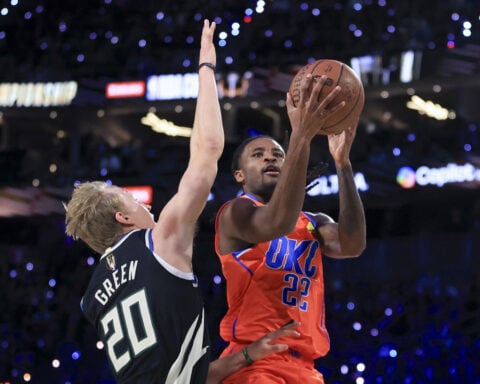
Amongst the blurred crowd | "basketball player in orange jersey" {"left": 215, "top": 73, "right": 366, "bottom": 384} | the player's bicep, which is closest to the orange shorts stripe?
"basketball player in orange jersey" {"left": 215, "top": 73, "right": 366, "bottom": 384}

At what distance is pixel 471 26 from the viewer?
559 inches

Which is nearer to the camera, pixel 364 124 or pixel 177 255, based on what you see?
pixel 177 255

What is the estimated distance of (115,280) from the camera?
121 inches

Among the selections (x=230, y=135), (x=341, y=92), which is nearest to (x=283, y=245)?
(x=341, y=92)

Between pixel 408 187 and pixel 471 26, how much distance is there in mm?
2942

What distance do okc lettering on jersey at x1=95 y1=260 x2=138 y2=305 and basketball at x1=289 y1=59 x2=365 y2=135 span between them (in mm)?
994

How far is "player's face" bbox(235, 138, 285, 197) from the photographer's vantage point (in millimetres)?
3998

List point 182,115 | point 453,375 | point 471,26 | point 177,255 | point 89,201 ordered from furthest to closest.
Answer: point 182,115 < point 471,26 < point 453,375 < point 89,201 < point 177,255

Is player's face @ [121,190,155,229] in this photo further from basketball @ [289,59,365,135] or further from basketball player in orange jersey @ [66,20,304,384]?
basketball @ [289,59,365,135]

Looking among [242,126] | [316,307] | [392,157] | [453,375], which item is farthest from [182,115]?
[316,307]

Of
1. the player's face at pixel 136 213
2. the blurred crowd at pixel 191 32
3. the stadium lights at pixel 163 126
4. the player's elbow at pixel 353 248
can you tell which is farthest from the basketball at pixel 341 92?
the stadium lights at pixel 163 126

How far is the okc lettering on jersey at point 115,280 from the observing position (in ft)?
9.87

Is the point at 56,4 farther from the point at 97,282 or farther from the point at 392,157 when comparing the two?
the point at 97,282

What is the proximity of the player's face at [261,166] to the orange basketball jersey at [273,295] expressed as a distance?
0.20 metres
